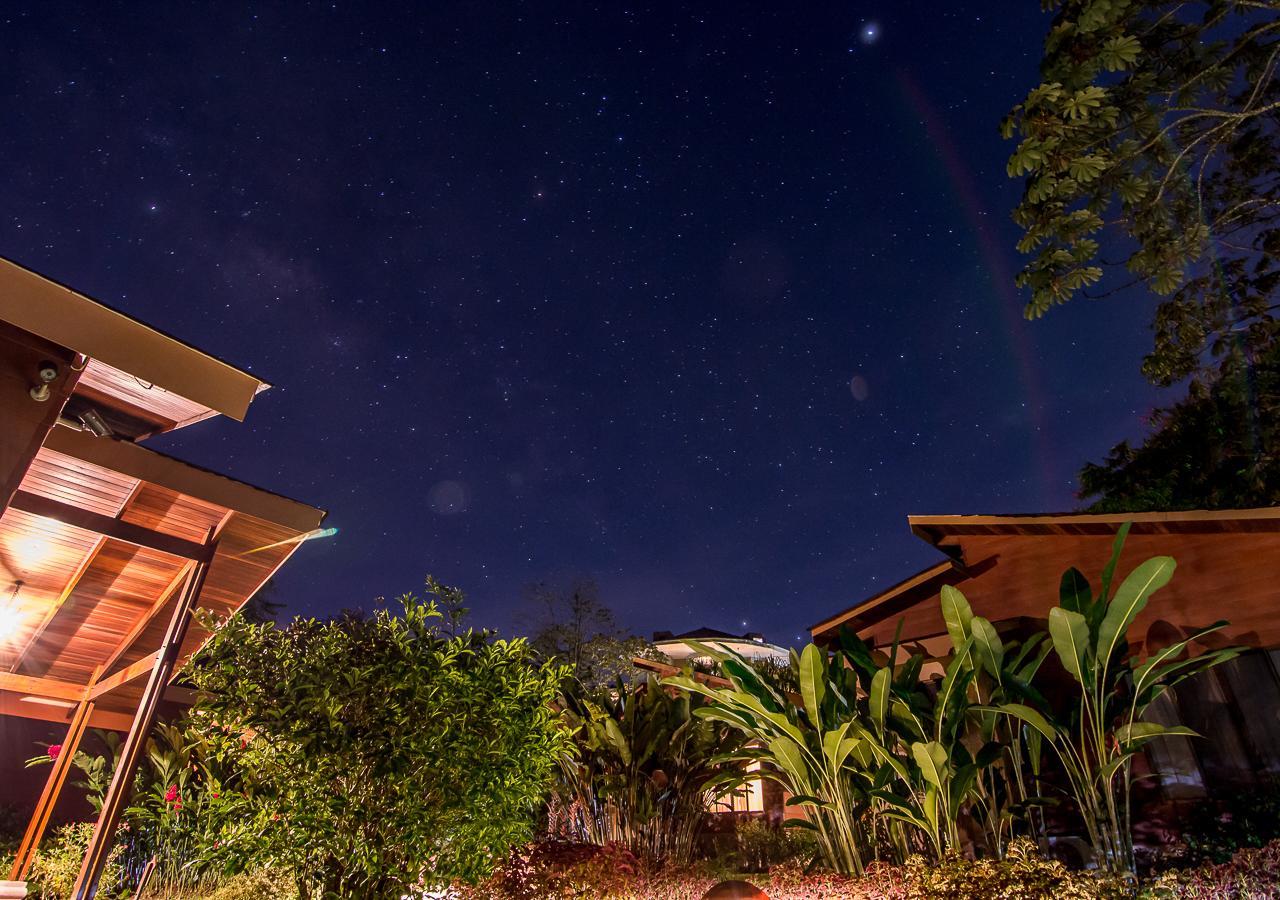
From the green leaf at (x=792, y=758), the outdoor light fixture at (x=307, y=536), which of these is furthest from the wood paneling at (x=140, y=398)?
the green leaf at (x=792, y=758)

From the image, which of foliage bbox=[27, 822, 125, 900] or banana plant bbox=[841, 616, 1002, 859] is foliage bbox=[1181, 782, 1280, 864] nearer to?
banana plant bbox=[841, 616, 1002, 859]

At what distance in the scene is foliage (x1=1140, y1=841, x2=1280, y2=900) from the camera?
3537mm

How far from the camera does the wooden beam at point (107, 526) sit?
16.8 feet

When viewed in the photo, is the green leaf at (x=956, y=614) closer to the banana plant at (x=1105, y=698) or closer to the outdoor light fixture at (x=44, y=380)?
the banana plant at (x=1105, y=698)

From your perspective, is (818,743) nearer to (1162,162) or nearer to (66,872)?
(1162,162)

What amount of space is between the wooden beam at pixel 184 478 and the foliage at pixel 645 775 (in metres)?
3.10

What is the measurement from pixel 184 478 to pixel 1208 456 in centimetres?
1564

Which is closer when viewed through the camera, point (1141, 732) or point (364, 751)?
point (364, 751)

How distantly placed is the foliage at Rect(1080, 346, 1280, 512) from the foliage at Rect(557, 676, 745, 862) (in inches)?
252

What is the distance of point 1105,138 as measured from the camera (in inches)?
197

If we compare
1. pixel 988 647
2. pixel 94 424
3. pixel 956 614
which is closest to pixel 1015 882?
pixel 988 647

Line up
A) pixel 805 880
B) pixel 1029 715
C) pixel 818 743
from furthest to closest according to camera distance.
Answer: pixel 818 743 → pixel 805 880 → pixel 1029 715

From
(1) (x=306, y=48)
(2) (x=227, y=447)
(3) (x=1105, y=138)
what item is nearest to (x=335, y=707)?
(3) (x=1105, y=138)

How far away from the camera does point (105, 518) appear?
5.42 m
